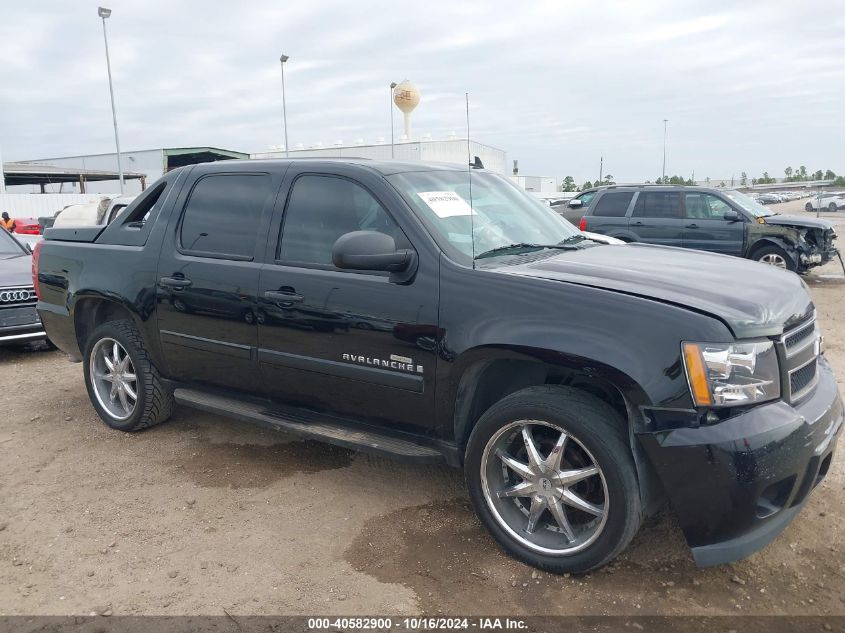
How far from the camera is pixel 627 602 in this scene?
287 cm

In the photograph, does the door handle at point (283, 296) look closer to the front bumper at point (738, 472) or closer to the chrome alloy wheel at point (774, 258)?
the front bumper at point (738, 472)

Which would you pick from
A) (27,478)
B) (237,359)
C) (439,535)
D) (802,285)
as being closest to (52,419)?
(27,478)

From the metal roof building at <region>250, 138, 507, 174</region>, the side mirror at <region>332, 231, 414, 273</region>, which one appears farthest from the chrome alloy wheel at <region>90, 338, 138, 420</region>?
the metal roof building at <region>250, 138, 507, 174</region>

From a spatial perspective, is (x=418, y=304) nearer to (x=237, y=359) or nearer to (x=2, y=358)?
(x=237, y=359)

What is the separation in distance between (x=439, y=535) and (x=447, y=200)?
176cm

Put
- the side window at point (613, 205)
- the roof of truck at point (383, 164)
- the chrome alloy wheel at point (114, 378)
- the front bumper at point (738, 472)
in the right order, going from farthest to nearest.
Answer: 1. the side window at point (613, 205)
2. the chrome alloy wheel at point (114, 378)
3. the roof of truck at point (383, 164)
4. the front bumper at point (738, 472)

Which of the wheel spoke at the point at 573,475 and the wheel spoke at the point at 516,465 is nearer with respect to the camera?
the wheel spoke at the point at 573,475

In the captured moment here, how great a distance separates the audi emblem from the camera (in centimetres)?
704

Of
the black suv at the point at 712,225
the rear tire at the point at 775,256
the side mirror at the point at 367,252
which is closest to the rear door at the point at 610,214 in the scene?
the black suv at the point at 712,225

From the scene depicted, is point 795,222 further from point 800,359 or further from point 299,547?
point 299,547

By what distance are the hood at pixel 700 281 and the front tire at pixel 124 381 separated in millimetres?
2776

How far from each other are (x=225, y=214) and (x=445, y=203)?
145 centimetres

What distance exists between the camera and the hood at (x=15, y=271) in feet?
23.5

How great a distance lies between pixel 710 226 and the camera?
41.0ft
